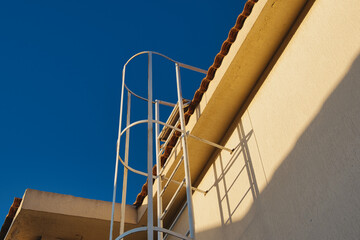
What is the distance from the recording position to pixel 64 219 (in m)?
6.77

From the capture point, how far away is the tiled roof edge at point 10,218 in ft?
22.1

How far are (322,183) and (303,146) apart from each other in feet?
1.66

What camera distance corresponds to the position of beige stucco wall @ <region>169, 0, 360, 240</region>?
11.6ft

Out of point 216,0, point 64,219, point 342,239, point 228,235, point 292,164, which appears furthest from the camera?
point 216,0

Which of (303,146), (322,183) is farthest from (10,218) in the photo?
(322,183)

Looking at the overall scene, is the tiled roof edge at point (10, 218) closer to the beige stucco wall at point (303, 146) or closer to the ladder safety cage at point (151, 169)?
the ladder safety cage at point (151, 169)

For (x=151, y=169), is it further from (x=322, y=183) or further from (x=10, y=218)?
(x=10, y=218)

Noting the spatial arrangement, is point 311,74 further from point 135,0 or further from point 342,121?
point 135,0

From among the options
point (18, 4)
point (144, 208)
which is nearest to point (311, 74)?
point (144, 208)

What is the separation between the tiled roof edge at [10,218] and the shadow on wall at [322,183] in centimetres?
378

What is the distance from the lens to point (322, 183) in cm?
370

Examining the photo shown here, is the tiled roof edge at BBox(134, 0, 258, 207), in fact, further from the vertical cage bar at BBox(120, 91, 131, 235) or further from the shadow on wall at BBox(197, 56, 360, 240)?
the shadow on wall at BBox(197, 56, 360, 240)

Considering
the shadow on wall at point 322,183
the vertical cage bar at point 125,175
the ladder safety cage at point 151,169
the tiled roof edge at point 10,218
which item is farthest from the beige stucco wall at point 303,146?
→ the tiled roof edge at point 10,218

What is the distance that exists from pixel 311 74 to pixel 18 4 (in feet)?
52.3
